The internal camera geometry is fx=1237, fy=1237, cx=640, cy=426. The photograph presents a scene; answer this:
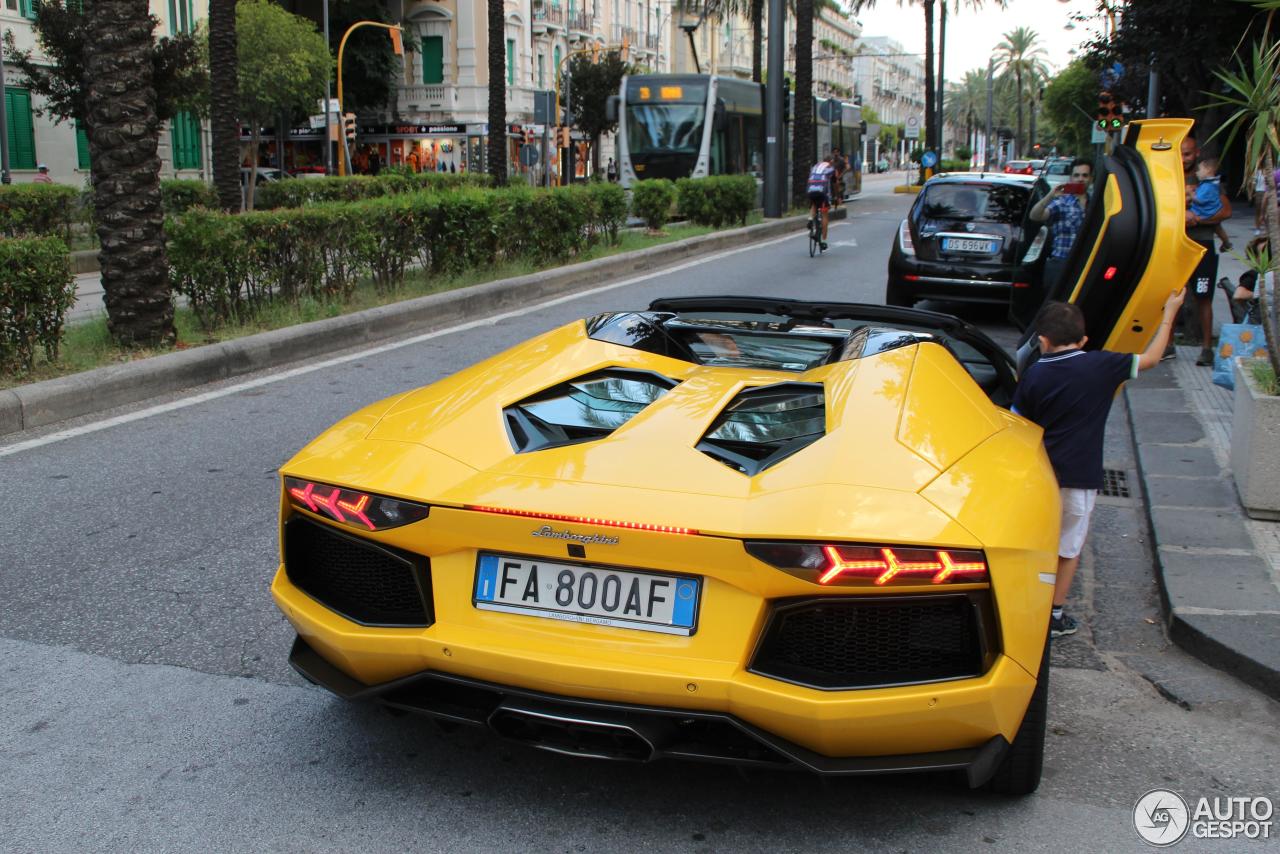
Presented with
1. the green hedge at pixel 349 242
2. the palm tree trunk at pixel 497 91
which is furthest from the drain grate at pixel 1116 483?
the palm tree trunk at pixel 497 91

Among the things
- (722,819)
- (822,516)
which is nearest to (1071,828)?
(722,819)

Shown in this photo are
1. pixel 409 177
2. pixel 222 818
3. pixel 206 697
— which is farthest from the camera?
pixel 409 177

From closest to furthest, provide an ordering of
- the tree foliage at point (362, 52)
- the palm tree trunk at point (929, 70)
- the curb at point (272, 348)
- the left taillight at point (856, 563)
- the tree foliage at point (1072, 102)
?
the left taillight at point (856, 563), the curb at point (272, 348), the palm tree trunk at point (929, 70), the tree foliage at point (362, 52), the tree foliage at point (1072, 102)

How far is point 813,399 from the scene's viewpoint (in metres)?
3.53

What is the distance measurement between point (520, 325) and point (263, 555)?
7.29 metres

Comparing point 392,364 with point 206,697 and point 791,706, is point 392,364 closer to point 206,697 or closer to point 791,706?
point 206,697

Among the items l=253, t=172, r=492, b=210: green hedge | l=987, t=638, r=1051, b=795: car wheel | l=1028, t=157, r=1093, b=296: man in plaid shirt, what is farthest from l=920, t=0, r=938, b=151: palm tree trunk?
l=987, t=638, r=1051, b=795: car wheel

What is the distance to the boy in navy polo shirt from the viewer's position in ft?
14.0

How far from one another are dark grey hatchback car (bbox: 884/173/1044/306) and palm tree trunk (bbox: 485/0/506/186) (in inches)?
436

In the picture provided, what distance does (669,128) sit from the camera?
31.0m

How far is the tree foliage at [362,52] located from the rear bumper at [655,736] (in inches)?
2175

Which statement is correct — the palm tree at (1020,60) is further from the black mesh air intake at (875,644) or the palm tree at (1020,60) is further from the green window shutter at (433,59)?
the black mesh air intake at (875,644)

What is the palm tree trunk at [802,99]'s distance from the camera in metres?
31.8

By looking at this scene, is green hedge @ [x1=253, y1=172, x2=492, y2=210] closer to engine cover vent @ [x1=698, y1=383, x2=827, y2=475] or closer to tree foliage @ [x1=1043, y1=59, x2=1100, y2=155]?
engine cover vent @ [x1=698, y1=383, x2=827, y2=475]
